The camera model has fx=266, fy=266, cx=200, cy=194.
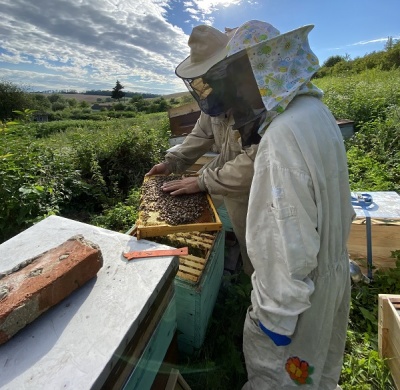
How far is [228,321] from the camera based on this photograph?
245 cm

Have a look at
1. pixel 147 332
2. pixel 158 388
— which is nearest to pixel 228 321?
pixel 158 388

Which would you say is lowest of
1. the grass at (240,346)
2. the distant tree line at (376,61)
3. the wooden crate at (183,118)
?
the grass at (240,346)

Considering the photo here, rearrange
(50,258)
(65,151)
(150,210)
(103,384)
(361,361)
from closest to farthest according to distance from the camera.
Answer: (103,384) → (50,258) → (150,210) → (361,361) → (65,151)

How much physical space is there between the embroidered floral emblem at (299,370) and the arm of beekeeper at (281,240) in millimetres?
361

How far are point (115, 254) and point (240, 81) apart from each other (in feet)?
3.92

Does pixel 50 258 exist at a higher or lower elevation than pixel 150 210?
higher

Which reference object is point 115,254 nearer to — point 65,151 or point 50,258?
point 50,258

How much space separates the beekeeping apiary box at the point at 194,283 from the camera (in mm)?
1830

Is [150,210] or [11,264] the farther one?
[150,210]

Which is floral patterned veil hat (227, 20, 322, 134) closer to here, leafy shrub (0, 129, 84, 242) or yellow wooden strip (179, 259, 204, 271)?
yellow wooden strip (179, 259, 204, 271)

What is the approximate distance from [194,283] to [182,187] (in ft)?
2.76

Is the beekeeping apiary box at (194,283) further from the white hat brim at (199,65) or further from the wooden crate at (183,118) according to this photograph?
the wooden crate at (183,118)

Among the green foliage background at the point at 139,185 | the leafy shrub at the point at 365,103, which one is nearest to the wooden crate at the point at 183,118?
the green foliage background at the point at 139,185

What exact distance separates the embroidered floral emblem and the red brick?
122 centimetres
